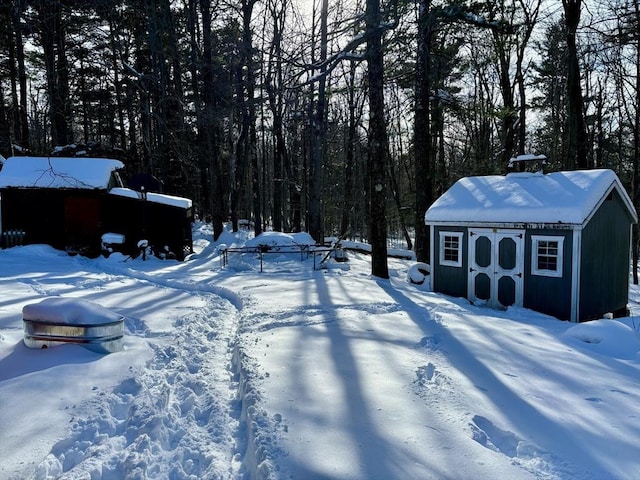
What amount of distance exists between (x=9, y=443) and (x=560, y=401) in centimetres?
488

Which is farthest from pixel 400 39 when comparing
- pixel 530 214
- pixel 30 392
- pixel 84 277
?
Result: pixel 84 277

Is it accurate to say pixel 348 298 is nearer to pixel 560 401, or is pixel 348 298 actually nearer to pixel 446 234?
pixel 446 234

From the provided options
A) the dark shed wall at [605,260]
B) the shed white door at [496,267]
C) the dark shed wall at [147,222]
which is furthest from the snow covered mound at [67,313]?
the dark shed wall at [147,222]

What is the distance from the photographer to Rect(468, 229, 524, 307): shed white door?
1077cm

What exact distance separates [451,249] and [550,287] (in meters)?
2.62

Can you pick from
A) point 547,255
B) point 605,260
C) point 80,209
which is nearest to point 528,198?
point 547,255

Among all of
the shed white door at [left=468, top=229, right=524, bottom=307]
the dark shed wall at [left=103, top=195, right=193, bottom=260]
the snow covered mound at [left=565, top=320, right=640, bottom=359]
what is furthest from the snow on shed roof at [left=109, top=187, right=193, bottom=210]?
the snow covered mound at [left=565, top=320, right=640, bottom=359]

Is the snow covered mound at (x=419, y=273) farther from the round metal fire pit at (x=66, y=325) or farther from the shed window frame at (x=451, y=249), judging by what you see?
the round metal fire pit at (x=66, y=325)

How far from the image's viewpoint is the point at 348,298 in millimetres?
9555

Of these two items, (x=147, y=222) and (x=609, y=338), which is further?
(x=147, y=222)

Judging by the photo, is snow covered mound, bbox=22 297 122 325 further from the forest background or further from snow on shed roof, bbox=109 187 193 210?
snow on shed roof, bbox=109 187 193 210

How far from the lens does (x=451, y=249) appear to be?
A: 39.5 ft

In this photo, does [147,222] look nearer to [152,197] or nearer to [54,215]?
[152,197]

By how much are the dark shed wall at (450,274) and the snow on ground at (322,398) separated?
139 inches
